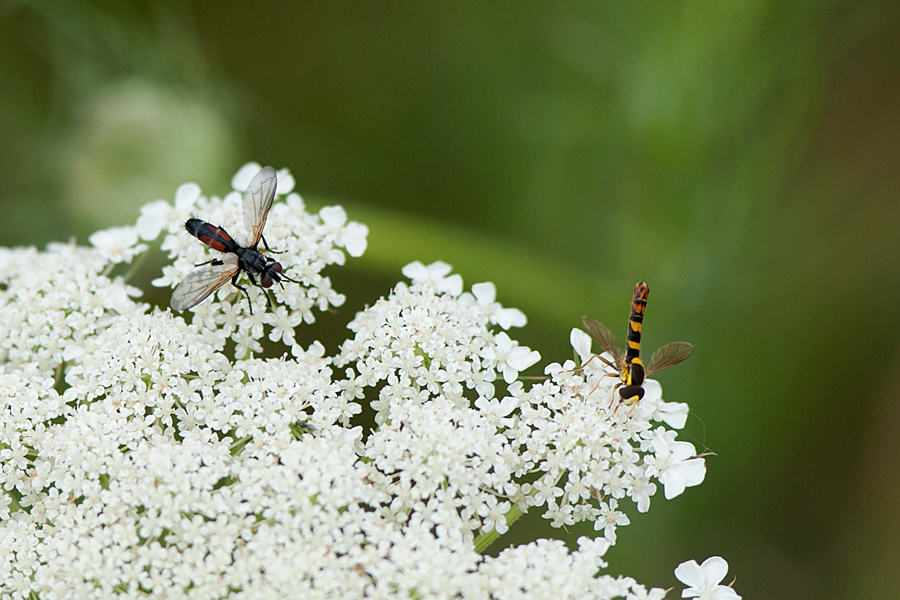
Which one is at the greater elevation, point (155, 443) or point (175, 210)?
point (175, 210)

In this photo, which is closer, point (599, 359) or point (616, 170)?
point (599, 359)

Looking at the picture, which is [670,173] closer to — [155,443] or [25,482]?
[155,443]

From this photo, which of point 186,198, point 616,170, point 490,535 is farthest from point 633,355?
point 616,170

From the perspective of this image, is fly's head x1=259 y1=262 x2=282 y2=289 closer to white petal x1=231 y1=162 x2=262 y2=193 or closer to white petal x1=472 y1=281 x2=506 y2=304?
white petal x1=231 y1=162 x2=262 y2=193

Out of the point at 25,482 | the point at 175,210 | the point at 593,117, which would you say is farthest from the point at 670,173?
the point at 25,482

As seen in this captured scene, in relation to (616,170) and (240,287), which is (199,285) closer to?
(240,287)

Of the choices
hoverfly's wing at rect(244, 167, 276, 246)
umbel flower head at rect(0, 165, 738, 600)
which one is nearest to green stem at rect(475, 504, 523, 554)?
umbel flower head at rect(0, 165, 738, 600)
